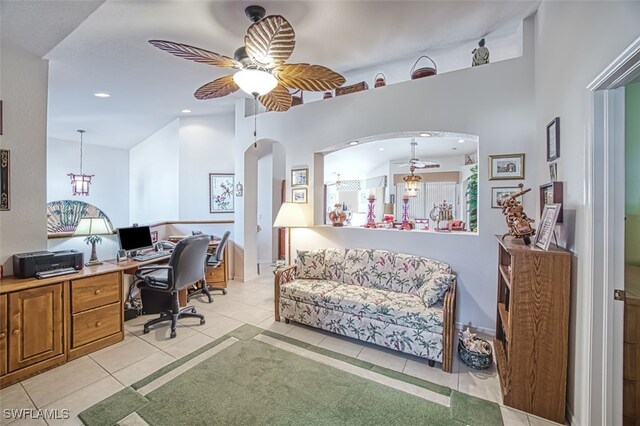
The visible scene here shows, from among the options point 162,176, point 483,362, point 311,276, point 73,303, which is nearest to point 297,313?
point 311,276

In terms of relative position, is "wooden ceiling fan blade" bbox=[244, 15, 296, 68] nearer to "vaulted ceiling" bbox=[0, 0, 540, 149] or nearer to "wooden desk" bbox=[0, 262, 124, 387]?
"vaulted ceiling" bbox=[0, 0, 540, 149]

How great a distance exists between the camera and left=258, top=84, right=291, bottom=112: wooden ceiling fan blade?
2509 mm

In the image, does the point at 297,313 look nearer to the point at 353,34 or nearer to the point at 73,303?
the point at 73,303

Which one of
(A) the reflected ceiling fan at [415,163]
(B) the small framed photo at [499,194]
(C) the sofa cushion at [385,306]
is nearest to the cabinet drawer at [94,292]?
(C) the sofa cushion at [385,306]

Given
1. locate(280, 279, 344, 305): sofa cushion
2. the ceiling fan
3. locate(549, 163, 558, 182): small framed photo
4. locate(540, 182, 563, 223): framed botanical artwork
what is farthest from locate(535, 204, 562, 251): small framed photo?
locate(280, 279, 344, 305): sofa cushion

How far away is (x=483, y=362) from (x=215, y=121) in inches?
217

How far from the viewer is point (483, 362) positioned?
88.0 inches

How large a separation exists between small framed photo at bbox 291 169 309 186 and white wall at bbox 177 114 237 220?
1.88 meters

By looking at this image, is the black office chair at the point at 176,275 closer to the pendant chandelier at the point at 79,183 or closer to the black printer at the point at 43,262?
the black printer at the point at 43,262

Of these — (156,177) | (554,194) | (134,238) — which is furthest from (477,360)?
(156,177)

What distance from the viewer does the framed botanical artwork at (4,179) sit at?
91.6 inches

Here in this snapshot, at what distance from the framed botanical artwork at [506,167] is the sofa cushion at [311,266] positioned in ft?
7.05

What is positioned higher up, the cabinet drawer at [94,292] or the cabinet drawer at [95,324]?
the cabinet drawer at [94,292]

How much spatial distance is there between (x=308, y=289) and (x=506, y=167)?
8.07 ft
